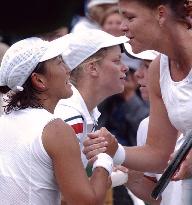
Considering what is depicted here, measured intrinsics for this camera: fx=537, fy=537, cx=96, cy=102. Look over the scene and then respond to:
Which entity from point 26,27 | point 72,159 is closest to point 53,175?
point 72,159

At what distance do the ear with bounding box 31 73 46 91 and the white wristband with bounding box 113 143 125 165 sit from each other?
52 centimetres

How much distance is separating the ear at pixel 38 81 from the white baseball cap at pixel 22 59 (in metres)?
0.03

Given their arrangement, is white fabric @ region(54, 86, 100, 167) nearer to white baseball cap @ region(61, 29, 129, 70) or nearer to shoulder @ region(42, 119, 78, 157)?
white baseball cap @ region(61, 29, 129, 70)

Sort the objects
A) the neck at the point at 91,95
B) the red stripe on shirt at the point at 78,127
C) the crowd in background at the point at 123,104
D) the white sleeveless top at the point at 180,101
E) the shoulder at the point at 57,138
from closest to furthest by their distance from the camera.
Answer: the shoulder at the point at 57,138 < the white sleeveless top at the point at 180,101 < the red stripe on shirt at the point at 78,127 < the neck at the point at 91,95 < the crowd in background at the point at 123,104

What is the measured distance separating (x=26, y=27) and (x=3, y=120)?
176cm

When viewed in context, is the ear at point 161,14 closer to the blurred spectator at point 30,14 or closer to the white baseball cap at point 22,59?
the white baseball cap at point 22,59

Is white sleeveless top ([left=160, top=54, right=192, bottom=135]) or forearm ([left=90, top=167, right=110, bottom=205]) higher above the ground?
white sleeveless top ([left=160, top=54, right=192, bottom=135])

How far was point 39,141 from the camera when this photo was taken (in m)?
2.03

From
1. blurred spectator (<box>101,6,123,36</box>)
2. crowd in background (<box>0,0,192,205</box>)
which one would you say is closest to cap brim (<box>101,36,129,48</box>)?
crowd in background (<box>0,0,192,205</box>)

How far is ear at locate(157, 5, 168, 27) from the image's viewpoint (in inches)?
91.7

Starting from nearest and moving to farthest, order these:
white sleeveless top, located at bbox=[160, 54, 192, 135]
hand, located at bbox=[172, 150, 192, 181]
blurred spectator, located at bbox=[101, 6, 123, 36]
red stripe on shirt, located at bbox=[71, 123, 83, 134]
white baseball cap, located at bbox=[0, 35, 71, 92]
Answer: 1. hand, located at bbox=[172, 150, 192, 181]
2. white baseball cap, located at bbox=[0, 35, 71, 92]
3. white sleeveless top, located at bbox=[160, 54, 192, 135]
4. red stripe on shirt, located at bbox=[71, 123, 83, 134]
5. blurred spectator, located at bbox=[101, 6, 123, 36]

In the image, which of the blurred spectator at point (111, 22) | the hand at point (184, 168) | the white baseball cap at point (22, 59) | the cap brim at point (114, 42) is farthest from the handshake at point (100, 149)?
the blurred spectator at point (111, 22)

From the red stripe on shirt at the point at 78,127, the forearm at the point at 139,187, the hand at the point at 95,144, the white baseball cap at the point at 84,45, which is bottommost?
the forearm at the point at 139,187

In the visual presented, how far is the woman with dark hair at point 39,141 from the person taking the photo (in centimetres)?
202
